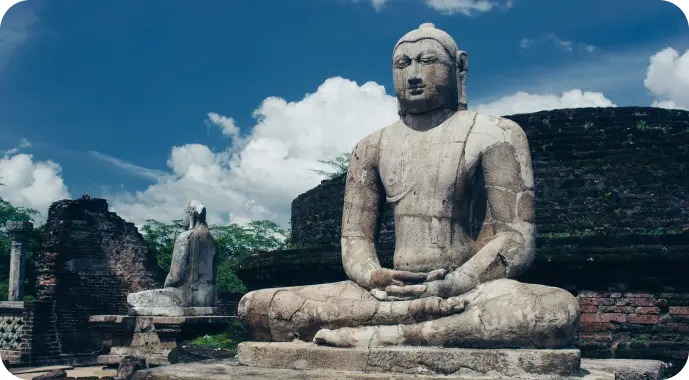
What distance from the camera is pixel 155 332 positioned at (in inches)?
467

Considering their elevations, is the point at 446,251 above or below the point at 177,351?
above

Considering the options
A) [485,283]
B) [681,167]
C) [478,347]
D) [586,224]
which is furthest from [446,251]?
[681,167]

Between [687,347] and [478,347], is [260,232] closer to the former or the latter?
[687,347]

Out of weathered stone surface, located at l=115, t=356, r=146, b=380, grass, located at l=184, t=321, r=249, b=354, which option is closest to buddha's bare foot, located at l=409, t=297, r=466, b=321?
grass, located at l=184, t=321, r=249, b=354

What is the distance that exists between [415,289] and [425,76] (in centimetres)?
138

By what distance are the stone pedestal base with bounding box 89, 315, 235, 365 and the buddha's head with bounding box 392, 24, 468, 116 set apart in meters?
7.93

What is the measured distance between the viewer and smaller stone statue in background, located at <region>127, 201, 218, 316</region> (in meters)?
12.0

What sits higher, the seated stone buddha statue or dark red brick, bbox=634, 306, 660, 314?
the seated stone buddha statue

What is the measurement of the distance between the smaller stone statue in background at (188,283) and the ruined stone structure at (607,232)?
68cm

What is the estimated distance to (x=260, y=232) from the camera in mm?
37156

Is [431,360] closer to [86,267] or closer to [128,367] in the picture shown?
[128,367]

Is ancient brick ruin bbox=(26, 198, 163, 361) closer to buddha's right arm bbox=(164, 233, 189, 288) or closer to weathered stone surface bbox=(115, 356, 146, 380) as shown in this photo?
buddha's right arm bbox=(164, 233, 189, 288)

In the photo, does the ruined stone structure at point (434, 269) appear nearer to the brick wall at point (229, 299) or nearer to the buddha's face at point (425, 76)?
the buddha's face at point (425, 76)

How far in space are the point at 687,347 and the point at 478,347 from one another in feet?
17.2
